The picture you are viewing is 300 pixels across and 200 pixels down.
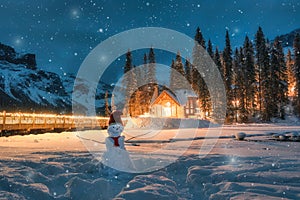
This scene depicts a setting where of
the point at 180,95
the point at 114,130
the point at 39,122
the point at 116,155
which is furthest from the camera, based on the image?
the point at 180,95

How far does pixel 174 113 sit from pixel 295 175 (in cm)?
4111

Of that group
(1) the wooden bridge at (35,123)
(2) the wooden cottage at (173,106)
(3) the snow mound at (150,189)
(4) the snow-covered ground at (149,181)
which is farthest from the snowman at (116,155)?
(2) the wooden cottage at (173,106)

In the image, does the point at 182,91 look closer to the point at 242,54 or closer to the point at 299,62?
the point at 242,54

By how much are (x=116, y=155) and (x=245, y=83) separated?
51.5 m

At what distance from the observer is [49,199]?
4.41 m

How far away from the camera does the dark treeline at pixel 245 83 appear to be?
47750mm

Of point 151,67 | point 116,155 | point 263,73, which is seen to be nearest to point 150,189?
point 116,155

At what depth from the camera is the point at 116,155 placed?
647cm

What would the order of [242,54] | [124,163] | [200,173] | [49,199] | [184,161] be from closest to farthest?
[49,199] < [200,173] < [124,163] < [184,161] < [242,54]

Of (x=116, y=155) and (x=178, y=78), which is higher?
(x=178, y=78)

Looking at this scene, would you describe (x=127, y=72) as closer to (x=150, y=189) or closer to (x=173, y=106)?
(x=173, y=106)

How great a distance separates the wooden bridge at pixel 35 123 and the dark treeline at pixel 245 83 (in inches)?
929

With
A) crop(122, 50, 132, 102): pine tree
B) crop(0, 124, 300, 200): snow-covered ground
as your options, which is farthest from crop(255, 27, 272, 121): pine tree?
crop(0, 124, 300, 200): snow-covered ground

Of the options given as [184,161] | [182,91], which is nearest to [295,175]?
[184,161]
